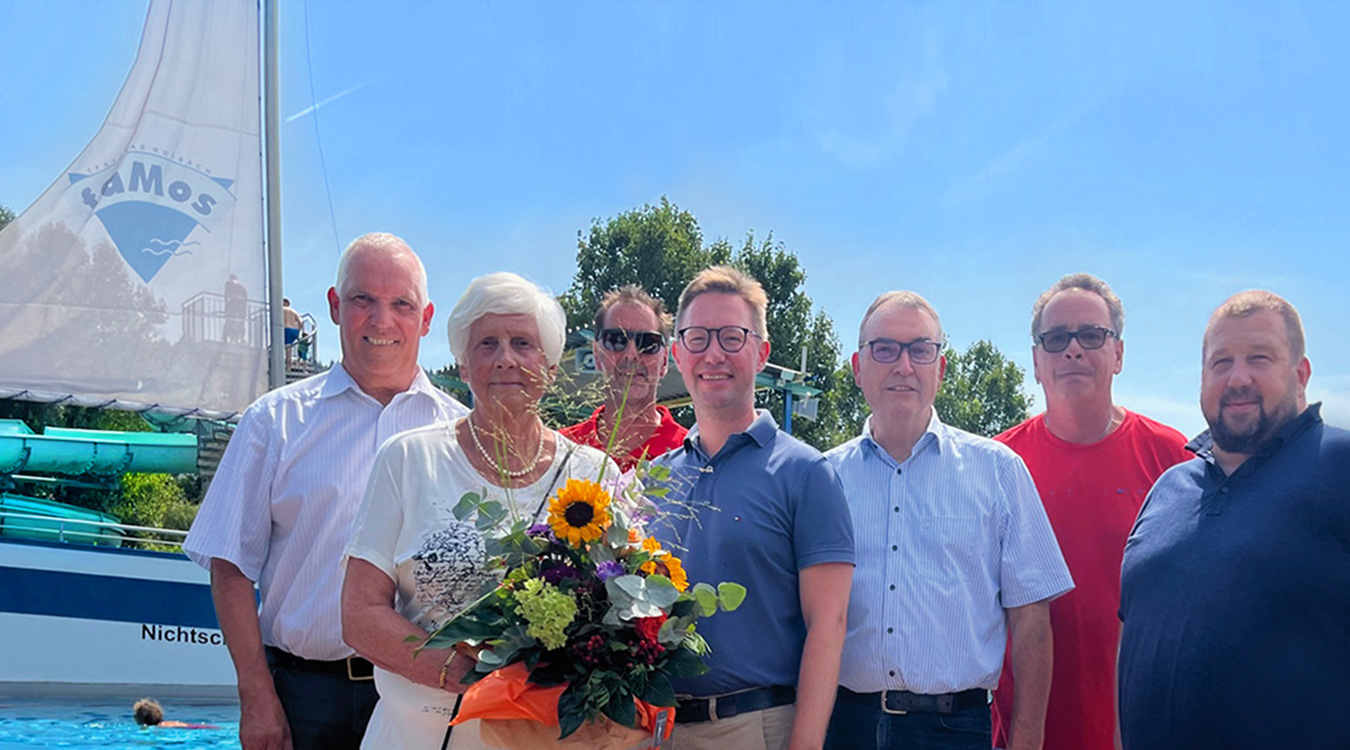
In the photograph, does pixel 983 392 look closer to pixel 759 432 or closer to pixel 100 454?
pixel 100 454

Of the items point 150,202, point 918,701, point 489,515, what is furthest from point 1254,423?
point 150,202

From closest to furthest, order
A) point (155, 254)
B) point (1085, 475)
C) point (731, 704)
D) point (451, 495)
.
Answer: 1. point (451, 495)
2. point (731, 704)
3. point (1085, 475)
4. point (155, 254)

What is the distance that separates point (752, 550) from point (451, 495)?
0.86 m

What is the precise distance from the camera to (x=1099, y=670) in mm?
3686

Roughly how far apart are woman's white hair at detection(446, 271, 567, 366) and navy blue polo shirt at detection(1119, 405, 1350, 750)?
2001 millimetres

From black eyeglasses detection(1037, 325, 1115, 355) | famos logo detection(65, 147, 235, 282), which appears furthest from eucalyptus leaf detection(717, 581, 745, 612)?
famos logo detection(65, 147, 235, 282)

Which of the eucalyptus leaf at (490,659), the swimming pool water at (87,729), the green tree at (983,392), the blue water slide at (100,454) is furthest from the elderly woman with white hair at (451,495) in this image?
the green tree at (983,392)

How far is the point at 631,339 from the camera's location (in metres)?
4.70

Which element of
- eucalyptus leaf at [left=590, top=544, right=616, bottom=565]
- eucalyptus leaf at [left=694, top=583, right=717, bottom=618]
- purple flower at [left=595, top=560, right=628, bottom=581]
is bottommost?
eucalyptus leaf at [left=694, top=583, right=717, bottom=618]

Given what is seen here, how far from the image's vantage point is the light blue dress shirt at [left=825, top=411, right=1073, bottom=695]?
3.23m

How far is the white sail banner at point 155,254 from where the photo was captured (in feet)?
38.3

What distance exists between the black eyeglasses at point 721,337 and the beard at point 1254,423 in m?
1.52

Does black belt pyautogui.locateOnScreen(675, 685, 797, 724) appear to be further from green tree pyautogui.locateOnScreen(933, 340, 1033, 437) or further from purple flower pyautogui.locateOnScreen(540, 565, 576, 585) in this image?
green tree pyautogui.locateOnScreen(933, 340, 1033, 437)

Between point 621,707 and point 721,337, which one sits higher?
point 721,337
